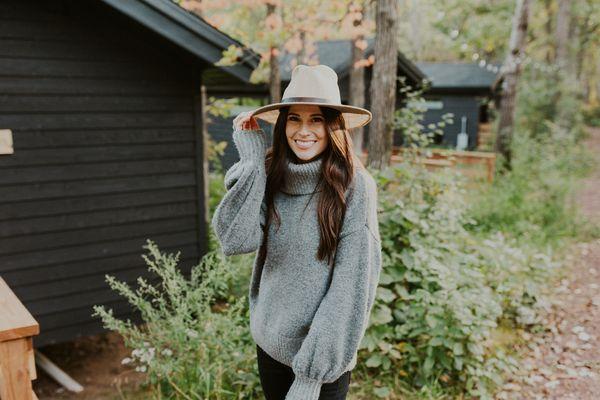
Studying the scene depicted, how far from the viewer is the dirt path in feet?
13.8

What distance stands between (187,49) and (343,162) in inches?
140

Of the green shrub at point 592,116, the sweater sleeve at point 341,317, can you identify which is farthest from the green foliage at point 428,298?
the green shrub at point 592,116

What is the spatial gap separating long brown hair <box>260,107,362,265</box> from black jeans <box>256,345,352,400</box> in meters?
0.48

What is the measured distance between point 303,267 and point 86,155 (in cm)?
390

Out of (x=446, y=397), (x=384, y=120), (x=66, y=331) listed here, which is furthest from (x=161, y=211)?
(x=446, y=397)

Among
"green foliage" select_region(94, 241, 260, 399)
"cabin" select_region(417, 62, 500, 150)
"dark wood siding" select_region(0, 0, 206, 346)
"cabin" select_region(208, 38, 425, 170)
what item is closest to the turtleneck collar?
"green foliage" select_region(94, 241, 260, 399)

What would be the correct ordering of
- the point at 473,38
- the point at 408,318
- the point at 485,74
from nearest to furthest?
the point at 408,318 → the point at 485,74 → the point at 473,38

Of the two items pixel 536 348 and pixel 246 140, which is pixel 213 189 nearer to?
pixel 536 348

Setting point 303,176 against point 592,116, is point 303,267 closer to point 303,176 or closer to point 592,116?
point 303,176

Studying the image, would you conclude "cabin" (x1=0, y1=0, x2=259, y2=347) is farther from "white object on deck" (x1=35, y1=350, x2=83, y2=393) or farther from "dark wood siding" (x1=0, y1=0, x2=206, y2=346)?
"white object on deck" (x1=35, y1=350, x2=83, y2=393)

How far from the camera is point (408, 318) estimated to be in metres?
4.36

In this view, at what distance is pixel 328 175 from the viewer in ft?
6.96

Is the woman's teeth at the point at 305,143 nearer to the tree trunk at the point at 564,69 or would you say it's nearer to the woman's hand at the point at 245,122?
the woman's hand at the point at 245,122

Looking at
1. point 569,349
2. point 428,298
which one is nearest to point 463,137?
point 569,349
